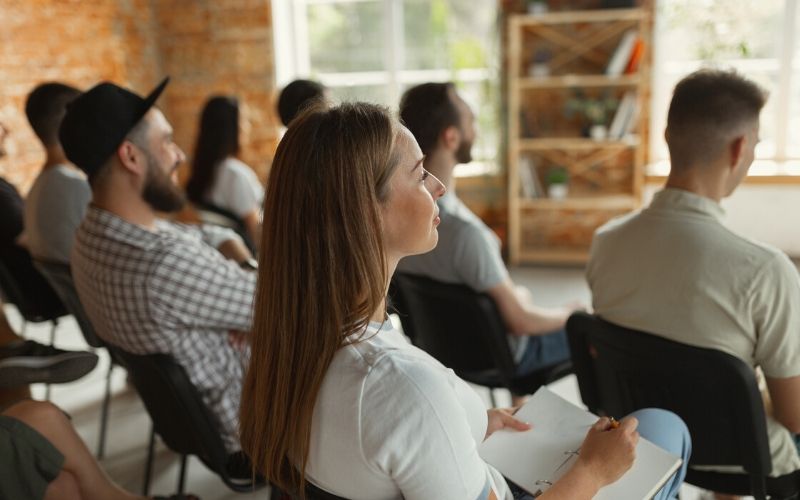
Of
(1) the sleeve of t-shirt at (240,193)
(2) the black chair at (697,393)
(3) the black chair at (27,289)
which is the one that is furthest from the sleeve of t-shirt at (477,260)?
(1) the sleeve of t-shirt at (240,193)

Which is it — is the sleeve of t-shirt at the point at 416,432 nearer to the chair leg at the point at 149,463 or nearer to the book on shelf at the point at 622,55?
the chair leg at the point at 149,463

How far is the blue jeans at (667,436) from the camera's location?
1.29m

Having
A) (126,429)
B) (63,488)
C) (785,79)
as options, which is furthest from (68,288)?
(785,79)

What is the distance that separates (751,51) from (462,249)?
3970 mm

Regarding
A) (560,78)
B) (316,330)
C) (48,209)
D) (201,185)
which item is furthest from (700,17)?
(316,330)

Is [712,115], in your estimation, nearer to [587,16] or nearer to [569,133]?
[587,16]

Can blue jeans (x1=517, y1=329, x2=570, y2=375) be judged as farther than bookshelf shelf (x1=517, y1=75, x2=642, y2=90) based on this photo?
No

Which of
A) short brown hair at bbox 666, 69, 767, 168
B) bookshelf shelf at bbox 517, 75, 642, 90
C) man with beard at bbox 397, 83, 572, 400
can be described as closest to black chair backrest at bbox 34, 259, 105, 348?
man with beard at bbox 397, 83, 572, 400

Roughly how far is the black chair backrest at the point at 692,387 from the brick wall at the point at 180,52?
4.47 metres

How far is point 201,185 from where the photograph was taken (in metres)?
3.82

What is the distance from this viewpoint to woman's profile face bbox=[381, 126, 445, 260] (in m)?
1.04

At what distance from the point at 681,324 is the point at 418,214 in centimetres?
80

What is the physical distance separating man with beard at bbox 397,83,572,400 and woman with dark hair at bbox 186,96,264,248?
5.42 ft

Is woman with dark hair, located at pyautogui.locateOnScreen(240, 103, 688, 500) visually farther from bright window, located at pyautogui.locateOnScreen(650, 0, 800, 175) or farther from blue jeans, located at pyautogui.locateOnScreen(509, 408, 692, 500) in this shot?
bright window, located at pyautogui.locateOnScreen(650, 0, 800, 175)
